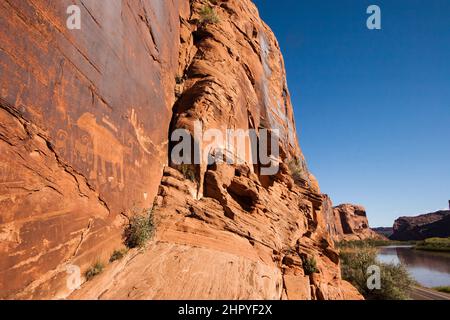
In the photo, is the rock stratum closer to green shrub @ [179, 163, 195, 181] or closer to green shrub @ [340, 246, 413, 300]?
green shrub @ [179, 163, 195, 181]

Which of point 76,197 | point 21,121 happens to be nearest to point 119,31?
point 21,121

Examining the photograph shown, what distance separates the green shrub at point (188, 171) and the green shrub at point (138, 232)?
2.14 meters

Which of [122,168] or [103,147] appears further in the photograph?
[122,168]

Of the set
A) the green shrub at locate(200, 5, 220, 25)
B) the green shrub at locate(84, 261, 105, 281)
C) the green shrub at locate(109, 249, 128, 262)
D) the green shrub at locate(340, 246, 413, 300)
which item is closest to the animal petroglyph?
the green shrub at locate(109, 249, 128, 262)

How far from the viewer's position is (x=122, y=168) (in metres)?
5.70

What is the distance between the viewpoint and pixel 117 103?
5.61 metres

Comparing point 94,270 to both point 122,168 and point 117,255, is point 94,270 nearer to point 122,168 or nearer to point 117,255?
point 117,255

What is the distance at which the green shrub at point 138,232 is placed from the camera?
18.4 ft

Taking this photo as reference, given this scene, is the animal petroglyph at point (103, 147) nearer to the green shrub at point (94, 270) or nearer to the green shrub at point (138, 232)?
the green shrub at point (138, 232)

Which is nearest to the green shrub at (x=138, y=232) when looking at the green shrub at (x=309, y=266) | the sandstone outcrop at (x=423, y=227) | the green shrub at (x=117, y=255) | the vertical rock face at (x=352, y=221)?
the green shrub at (x=117, y=255)

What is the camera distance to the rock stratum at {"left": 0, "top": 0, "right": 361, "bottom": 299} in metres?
3.38

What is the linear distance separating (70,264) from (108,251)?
0.99 meters

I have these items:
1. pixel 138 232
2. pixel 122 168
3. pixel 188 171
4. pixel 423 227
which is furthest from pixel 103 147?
pixel 423 227

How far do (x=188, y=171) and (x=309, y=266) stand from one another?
22.6 ft
